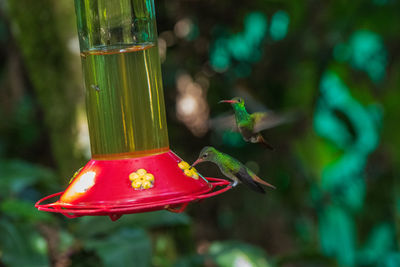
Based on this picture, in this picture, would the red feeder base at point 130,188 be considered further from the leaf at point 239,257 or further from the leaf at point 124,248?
the leaf at point 239,257

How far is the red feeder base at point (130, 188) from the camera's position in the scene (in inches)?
70.6

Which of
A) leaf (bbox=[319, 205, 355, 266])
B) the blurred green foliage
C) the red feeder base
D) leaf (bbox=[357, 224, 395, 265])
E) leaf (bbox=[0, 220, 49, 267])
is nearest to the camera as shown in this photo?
the red feeder base

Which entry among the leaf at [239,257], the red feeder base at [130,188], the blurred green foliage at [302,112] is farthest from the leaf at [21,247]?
the red feeder base at [130,188]

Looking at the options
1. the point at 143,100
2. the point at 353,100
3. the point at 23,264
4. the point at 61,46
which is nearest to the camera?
the point at 143,100

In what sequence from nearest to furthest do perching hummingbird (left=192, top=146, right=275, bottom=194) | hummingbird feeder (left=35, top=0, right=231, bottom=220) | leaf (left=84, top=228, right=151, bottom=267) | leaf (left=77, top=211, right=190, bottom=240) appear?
hummingbird feeder (left=35, top=0, right=231, bottom=220)
perching hummingbird (left=192, top=146, right=275, bottom=194)
leaf (left=84, top=228, right=151, bottom=267)
leaf (left=77, top=211, right=190, bottom=240)

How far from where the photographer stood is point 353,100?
6543mm

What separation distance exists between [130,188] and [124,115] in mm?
398

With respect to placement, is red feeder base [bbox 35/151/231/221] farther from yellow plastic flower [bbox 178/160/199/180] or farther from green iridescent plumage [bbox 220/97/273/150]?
green iridescent plumage [bbox 220/97/273/150]

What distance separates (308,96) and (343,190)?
1411mm

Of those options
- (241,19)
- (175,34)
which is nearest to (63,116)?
(175,34)

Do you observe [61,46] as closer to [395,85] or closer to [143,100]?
[143,100]

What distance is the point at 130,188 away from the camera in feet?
6.14

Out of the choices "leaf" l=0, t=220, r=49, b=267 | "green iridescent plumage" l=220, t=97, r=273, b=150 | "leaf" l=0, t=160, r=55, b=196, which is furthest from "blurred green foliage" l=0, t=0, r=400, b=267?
"green iridescent plumage" l=220, t=97, r=273, b=150

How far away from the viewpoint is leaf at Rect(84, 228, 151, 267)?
4.12 meters
